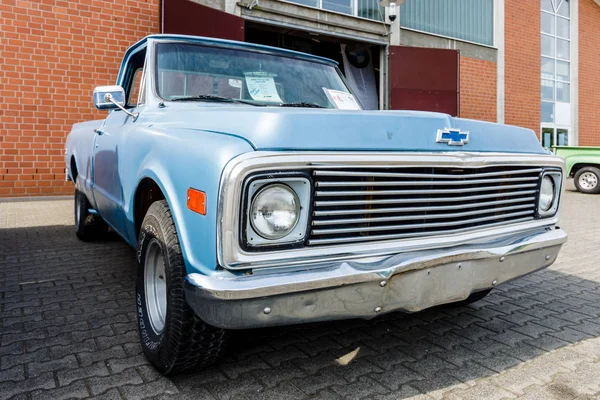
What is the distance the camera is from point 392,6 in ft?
39.0

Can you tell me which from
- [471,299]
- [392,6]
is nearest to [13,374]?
[471,299]

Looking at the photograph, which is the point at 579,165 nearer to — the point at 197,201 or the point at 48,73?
the point at 48,73

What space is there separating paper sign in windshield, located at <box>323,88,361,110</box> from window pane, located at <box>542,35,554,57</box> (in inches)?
645

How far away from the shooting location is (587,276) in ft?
13.5

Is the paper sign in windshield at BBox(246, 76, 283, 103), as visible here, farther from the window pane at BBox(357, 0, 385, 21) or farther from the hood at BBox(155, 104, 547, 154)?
the window pane at BBox(357, 0, 385, 21)

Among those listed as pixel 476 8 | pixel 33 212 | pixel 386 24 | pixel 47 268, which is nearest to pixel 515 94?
pixel 476 8

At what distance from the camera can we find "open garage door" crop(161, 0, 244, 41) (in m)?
8.41

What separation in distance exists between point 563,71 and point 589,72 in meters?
1.58

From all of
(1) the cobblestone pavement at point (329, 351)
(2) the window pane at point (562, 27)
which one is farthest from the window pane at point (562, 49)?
(1) the cobblestone pavement at point (329, 351)

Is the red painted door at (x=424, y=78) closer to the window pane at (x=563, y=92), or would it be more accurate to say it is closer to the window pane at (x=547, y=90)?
the window pane at (x=547, y=90)

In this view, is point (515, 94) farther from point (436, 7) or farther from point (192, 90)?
point (192, 90)

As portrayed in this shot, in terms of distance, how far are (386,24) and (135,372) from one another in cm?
1180

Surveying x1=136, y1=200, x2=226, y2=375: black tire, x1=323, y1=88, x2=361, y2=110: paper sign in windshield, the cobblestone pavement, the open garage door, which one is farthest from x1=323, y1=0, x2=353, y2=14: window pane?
x1=136, y1=200, x2=226, y2=375: black tire

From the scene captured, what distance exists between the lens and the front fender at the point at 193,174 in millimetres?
1792
